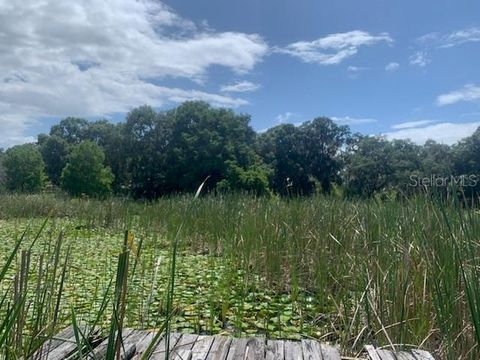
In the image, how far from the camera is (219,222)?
554cm

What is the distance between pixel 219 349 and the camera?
5.96 ft

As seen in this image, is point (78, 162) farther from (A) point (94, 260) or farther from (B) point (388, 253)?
(B) point (388, 253)

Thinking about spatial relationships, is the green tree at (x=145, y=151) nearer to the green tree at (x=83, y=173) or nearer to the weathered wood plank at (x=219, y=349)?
the green tree at (x=83, y=173)

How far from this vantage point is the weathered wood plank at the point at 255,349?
1.76 m

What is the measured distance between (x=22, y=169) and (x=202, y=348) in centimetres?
2680

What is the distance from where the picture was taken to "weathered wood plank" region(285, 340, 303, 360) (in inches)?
69.3

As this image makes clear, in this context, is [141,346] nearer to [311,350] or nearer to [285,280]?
[311,350]

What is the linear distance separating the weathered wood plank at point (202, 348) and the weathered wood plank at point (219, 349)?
0.7 inches

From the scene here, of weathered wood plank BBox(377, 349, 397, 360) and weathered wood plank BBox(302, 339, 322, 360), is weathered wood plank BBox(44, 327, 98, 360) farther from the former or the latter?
weathered wood plank BBox(377, 349, 397, 360)

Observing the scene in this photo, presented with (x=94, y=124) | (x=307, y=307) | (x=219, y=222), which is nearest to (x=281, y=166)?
(x=94, y=124)

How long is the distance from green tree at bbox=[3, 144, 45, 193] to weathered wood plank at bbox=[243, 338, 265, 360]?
84.5 feet

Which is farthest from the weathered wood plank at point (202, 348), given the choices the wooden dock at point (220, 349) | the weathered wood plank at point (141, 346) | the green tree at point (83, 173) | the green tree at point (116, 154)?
the green tree at point (116, 154)

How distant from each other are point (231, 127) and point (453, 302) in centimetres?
2422

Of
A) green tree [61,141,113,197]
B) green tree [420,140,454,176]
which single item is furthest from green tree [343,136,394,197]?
green tree [420,140,454,176]
